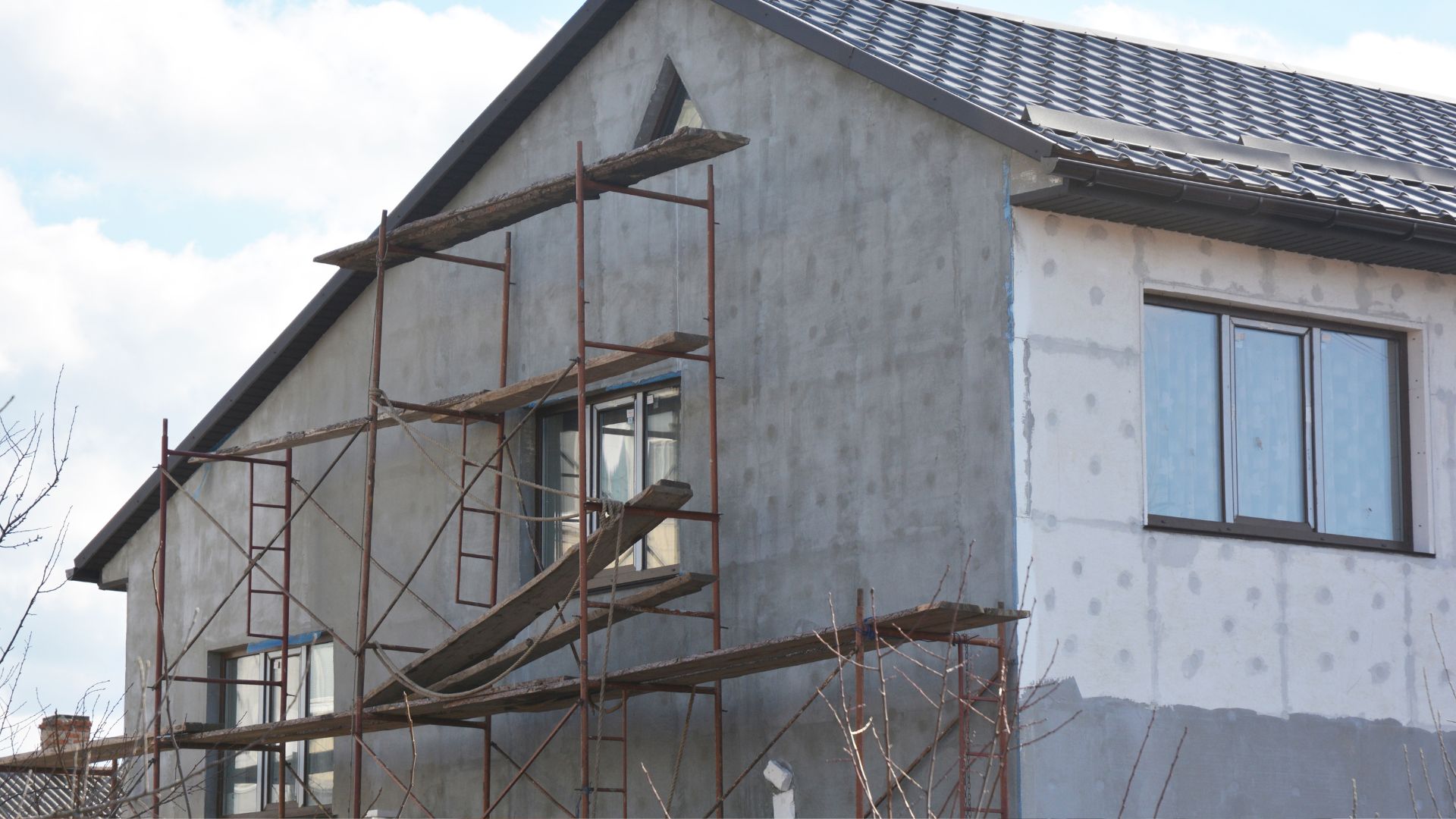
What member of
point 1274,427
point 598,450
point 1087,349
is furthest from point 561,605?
point 1274,427

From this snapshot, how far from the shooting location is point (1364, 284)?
12.1 meters

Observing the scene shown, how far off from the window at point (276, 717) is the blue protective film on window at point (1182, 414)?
7542mm

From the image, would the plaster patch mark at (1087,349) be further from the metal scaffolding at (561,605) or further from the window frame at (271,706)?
the window frame at (271,706)

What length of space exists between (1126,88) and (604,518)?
478 centimetres

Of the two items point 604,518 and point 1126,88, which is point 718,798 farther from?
point 1126,88

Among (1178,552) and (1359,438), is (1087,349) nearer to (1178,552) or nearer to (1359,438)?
(1178,552)

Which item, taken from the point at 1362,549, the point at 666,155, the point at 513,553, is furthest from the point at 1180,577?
the point at 513,553

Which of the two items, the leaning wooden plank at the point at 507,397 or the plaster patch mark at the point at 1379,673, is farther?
the leaning wooden plank at the point at 507,397

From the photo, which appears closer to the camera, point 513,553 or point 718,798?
point 718,798

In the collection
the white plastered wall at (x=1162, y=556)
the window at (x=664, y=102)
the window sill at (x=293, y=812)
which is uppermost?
the window at (x=664, y=102)

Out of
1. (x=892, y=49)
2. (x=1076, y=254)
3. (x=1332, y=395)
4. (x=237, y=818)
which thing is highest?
(x=892, y=49)

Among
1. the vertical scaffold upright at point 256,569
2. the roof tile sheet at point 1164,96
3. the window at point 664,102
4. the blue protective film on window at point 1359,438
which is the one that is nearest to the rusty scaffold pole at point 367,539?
the vertical scaffold upright at point 256,569

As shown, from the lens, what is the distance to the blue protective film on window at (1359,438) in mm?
11875

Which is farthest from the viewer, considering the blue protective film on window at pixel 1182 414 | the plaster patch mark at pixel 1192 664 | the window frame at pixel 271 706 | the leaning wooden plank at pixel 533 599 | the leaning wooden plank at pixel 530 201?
the window frame at pixel 271 706
